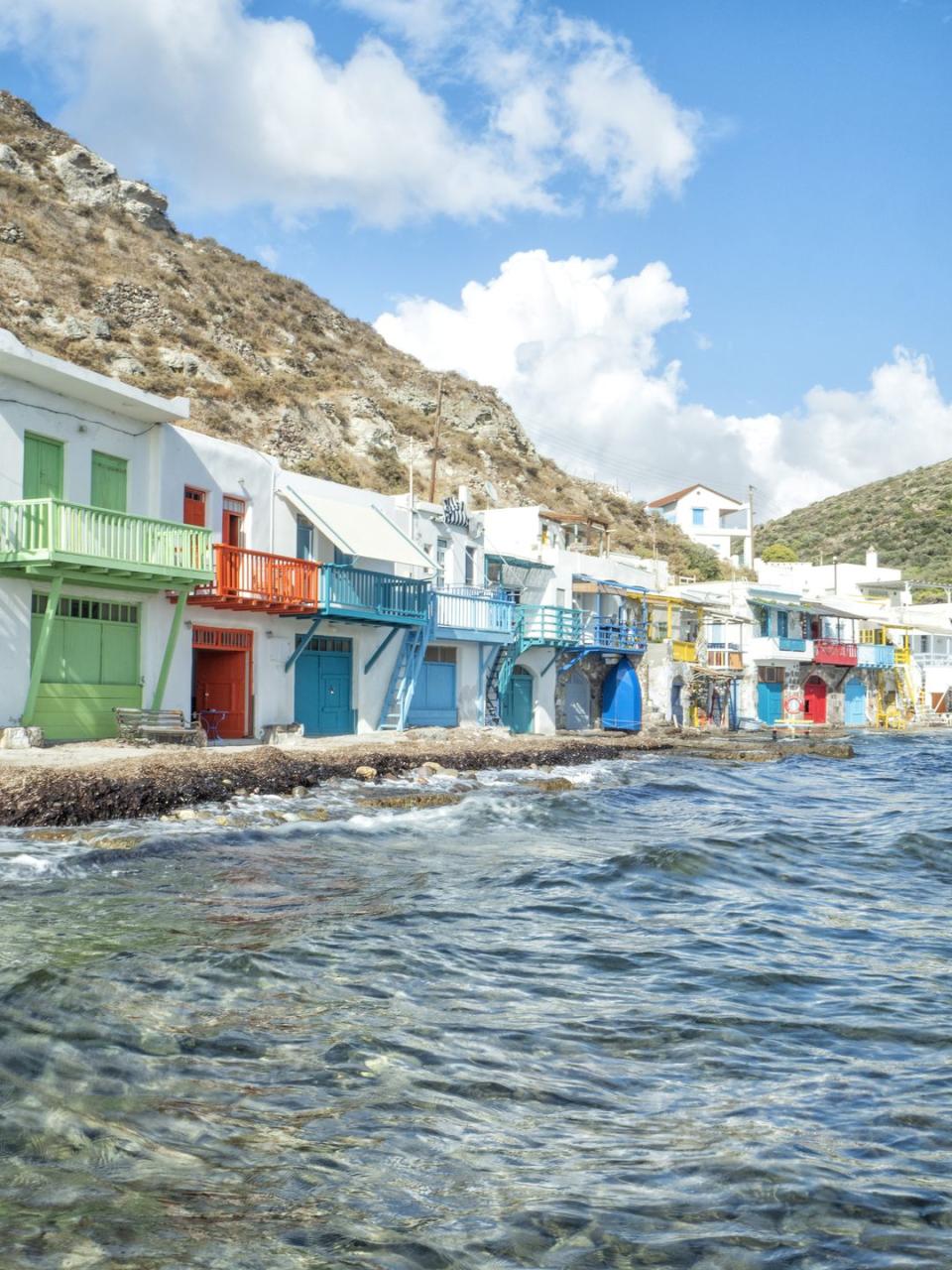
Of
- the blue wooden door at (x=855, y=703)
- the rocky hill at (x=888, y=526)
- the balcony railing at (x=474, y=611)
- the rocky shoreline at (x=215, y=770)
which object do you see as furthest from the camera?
the rocky hill at (x=888, y=526)

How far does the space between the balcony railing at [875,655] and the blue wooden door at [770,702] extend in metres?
6.39

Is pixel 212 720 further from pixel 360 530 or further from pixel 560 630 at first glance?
pixel 560 630

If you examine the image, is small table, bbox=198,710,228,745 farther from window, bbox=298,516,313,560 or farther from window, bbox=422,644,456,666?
window, bbox=422,644,456,666

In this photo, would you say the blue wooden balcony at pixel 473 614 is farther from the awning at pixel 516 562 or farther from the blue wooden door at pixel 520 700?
the blue wooden door at pixel 520 700

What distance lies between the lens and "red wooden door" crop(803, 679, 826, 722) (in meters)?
61.1

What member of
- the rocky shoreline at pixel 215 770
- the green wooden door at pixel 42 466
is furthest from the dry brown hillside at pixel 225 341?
the green wooden door at pixel 42 466

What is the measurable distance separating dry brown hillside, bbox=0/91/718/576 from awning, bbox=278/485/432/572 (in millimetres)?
24223

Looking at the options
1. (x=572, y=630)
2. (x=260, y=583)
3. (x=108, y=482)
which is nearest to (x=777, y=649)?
(x=572, y=630)

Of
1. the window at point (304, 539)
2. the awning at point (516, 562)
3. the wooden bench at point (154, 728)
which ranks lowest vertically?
the wooden bench at point (154, 728)

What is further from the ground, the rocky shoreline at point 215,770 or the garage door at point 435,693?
the garage door at point 435,693

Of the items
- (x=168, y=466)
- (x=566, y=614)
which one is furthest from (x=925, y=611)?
(x=168, y=466)

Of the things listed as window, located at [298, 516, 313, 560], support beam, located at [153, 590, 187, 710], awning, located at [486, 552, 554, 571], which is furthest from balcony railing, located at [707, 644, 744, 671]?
support beam, located at [153, 590, 187, 710]

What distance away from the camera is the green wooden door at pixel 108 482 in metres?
22.9

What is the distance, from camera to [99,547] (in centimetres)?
2089
